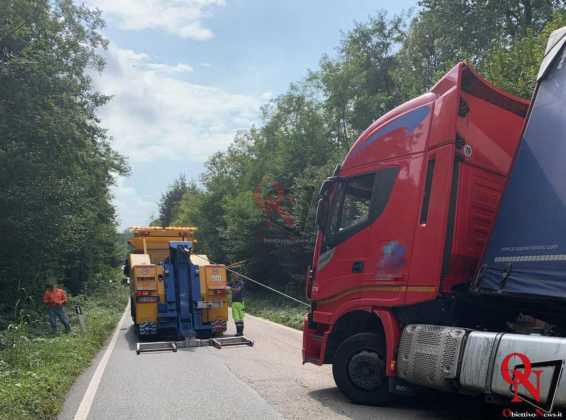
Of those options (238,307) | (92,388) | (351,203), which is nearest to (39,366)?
(92,388)

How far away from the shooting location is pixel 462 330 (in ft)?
17.0

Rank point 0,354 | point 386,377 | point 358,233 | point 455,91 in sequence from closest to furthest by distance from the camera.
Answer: point 455,91
point 386,377
point 358,233
point 0,354

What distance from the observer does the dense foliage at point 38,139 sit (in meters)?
14.9

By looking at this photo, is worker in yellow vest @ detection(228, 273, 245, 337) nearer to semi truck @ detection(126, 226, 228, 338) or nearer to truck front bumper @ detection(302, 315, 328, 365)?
semi truck @ detection(126, 226, 228, 338)

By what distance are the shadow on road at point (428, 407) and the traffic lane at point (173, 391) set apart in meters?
0.84

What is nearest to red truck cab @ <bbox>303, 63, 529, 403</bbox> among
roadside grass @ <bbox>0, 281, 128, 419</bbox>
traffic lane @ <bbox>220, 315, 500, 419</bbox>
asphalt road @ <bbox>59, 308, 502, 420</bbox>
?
traffic lane @ <bbox>220, 315, 500, 419</bbox>

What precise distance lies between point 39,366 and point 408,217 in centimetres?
613

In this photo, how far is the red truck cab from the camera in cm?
563

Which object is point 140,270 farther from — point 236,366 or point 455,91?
point 455,91

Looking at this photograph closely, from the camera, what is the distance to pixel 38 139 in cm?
1542

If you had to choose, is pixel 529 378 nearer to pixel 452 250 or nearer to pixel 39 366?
pixel 452 250

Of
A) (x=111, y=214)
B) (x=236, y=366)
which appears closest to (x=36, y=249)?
(x=236, y=366)

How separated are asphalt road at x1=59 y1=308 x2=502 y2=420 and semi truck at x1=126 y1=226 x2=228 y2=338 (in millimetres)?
1997

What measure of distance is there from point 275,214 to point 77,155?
1071 centimetres
